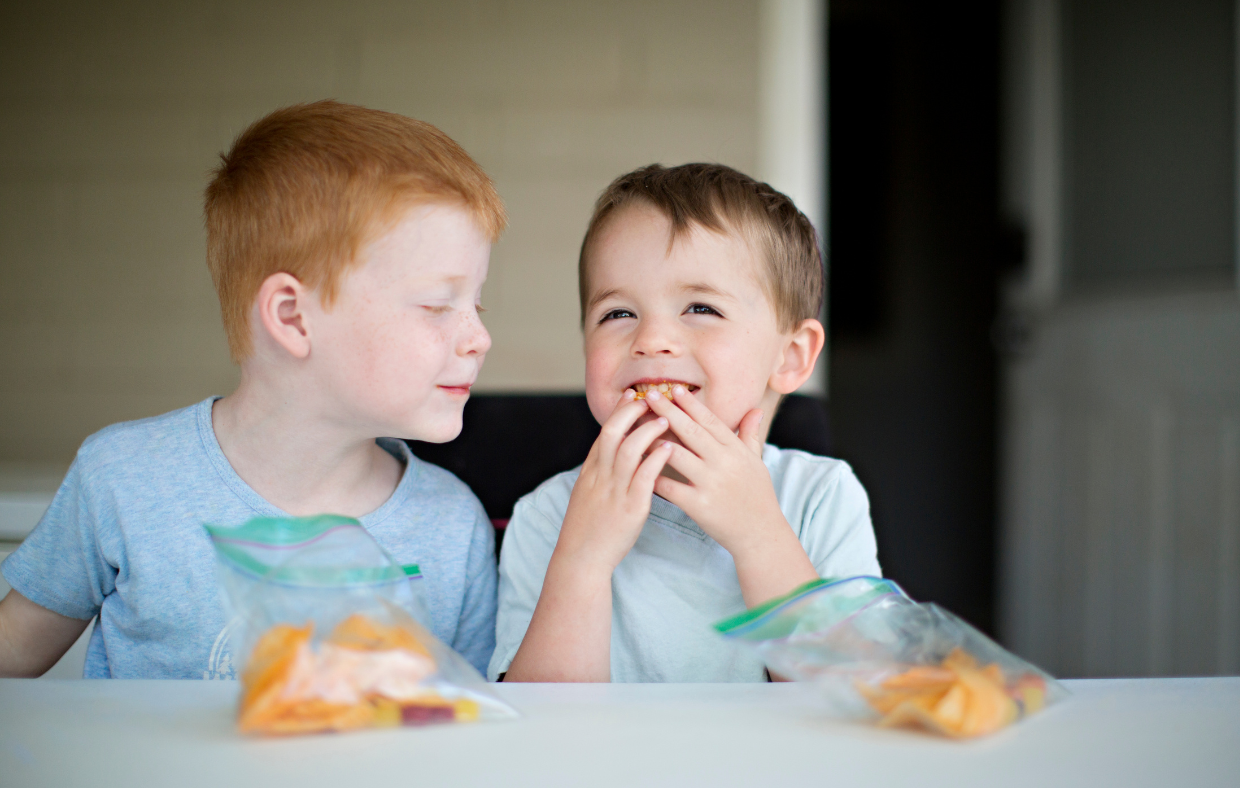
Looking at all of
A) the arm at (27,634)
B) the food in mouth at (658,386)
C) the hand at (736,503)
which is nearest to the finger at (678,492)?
the hand at (736,503)

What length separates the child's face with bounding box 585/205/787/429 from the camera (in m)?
0.91

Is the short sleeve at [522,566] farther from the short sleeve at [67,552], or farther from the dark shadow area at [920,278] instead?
the dark shadow area at [920,278]

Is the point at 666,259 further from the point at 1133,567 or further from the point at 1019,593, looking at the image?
the point at 1019,593

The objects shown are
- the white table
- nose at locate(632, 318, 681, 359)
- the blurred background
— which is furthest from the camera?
the blurred background

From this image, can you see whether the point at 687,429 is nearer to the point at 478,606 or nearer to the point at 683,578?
the point at 683,578

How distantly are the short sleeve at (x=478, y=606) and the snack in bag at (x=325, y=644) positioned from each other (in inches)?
18.4

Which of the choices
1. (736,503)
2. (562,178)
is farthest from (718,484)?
(562,178)

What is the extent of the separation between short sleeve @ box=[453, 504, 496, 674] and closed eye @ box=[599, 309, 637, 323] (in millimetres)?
281

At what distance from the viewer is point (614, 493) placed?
84 cm

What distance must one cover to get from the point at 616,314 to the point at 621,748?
0.58 meters

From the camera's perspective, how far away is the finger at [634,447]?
2.74ft

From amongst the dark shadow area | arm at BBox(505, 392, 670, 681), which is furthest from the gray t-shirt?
the dark shadow area

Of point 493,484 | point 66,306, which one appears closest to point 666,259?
point 493,484

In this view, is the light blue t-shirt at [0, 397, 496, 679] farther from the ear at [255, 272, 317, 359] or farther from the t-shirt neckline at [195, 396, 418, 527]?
the ear at [255, 272, 317, 359]
